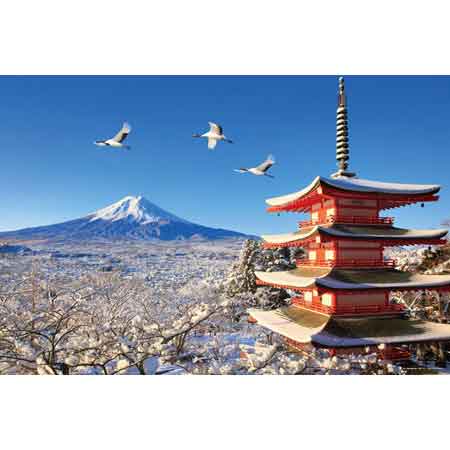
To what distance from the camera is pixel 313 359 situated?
3496 millimetres

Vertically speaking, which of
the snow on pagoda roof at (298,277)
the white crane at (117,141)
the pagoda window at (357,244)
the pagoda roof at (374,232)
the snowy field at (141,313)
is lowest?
the snowy field at (141,313)

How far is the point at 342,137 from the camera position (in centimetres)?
416

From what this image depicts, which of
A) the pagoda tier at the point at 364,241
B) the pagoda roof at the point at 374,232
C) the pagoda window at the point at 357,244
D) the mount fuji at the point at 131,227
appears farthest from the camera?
the mount fuji at the point at 131,227

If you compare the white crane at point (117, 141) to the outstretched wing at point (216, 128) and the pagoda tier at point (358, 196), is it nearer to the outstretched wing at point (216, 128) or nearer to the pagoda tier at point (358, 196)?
the outstretched wing at point (216, 128)

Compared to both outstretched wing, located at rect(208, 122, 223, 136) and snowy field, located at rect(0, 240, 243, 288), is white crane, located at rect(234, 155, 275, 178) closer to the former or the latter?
outstretched wing, located at rect(208, 122, 223, 136)

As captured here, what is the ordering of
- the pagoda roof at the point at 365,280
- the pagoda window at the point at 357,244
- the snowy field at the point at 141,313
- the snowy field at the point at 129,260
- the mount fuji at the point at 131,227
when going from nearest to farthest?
the snowy field at the point at 141,313
the pagoda roof at the point at 365,280
the pagoda window at the point at 357,244
the snowy field at the point at 129,260
the mount fuji at the point at 131,227

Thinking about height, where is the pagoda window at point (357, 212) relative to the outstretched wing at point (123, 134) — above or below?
below

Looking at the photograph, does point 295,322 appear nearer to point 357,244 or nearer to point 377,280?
point 377,280

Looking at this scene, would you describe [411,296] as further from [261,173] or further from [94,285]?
[94,285]

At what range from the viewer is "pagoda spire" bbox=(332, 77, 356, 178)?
4129 mm

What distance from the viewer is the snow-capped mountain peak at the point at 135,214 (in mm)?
18095

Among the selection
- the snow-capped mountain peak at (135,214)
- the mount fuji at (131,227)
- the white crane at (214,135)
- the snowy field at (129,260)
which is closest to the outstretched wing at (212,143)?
the white crane at (214,135)

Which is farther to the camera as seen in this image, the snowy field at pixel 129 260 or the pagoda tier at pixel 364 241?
the snowy field at pixel 129 260

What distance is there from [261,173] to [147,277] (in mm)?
6538
